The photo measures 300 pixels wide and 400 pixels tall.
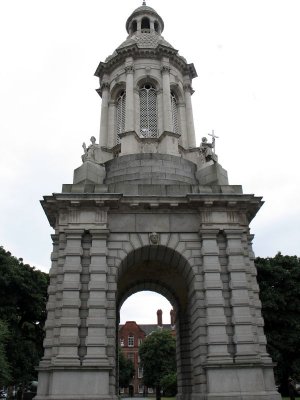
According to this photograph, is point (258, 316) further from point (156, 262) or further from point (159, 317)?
point (159, 317)

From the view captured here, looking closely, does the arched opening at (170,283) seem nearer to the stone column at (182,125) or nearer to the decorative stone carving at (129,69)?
the stone column at (182,125)

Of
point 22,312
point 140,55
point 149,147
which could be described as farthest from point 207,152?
point 22,312

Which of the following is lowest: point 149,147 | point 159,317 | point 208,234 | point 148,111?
point 208,234

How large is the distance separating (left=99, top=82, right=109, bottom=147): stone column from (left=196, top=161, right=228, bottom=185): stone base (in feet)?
25.8

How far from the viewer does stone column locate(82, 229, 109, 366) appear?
18.0m

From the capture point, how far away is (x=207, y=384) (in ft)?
59.2

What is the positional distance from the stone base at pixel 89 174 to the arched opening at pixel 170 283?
4.74 m

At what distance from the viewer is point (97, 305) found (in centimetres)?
1884

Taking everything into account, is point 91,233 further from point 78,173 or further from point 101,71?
point 101,71

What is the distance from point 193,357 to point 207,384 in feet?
10.8

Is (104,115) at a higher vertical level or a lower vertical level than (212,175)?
higher

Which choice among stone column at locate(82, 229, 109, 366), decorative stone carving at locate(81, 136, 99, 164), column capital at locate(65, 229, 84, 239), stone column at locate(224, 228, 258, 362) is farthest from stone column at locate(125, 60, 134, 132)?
stone column at locate(224, 228, 258, 362)

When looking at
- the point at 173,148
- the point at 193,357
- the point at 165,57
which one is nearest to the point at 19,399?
the point at 193,357

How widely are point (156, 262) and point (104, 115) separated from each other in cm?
1177
